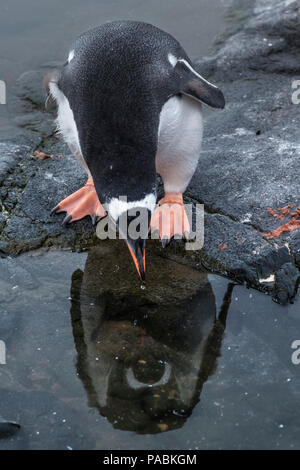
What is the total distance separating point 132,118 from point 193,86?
2.44ft

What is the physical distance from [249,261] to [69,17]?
4.76 m

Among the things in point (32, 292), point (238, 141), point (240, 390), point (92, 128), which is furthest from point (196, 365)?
point (238, 141)

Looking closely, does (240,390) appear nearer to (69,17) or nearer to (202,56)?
(202,56)

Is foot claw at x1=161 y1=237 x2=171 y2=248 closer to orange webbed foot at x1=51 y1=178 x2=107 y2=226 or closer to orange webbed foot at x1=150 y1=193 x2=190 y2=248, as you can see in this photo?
orange webbed foot at x1=150 y1=193 x2=190 y2=248

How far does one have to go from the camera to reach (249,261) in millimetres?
3721

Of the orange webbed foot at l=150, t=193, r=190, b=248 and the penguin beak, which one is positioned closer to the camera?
the penguin beak

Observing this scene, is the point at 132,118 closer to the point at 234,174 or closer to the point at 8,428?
the point at 234,174

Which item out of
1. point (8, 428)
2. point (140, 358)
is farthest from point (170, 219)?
point (8, 428)

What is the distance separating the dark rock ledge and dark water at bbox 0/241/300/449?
0.17m

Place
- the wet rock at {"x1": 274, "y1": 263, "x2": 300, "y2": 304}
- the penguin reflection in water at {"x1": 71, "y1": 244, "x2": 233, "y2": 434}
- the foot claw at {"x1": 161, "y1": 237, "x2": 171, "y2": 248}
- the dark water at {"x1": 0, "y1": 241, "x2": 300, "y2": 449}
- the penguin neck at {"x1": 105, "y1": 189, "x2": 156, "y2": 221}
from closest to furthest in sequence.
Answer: the dark water at {"x1": 0, "y1": 241, "x2": 300, "y2": 449}, the penguin reflection in water at {"x1": 71, "y1": 244, "x2": 233, "y2": 434}, the penguin neck at {"x1": 105, "y1": 189, "x2": 156, "y2": 221}, the wet rock at {"x1": 274, "y1": 263, "x2": 300, "y2": 304}, the foot claw at {"x1": 161, "y1": 237, "x2": 171, "y2": 248}

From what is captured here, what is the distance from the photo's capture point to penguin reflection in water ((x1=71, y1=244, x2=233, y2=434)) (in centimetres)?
297

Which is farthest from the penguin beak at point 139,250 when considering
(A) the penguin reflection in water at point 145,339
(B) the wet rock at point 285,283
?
(B) the wet rock at point 285,283

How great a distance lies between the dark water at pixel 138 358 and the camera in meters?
2.85

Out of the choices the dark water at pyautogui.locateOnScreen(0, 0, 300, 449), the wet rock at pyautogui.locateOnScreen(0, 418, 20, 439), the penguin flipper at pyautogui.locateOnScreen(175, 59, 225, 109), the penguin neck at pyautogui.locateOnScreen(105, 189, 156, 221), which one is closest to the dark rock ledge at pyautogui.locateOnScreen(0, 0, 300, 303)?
the dark water at pyautogui.locateOnScreen(0, 0, 300, 449)
